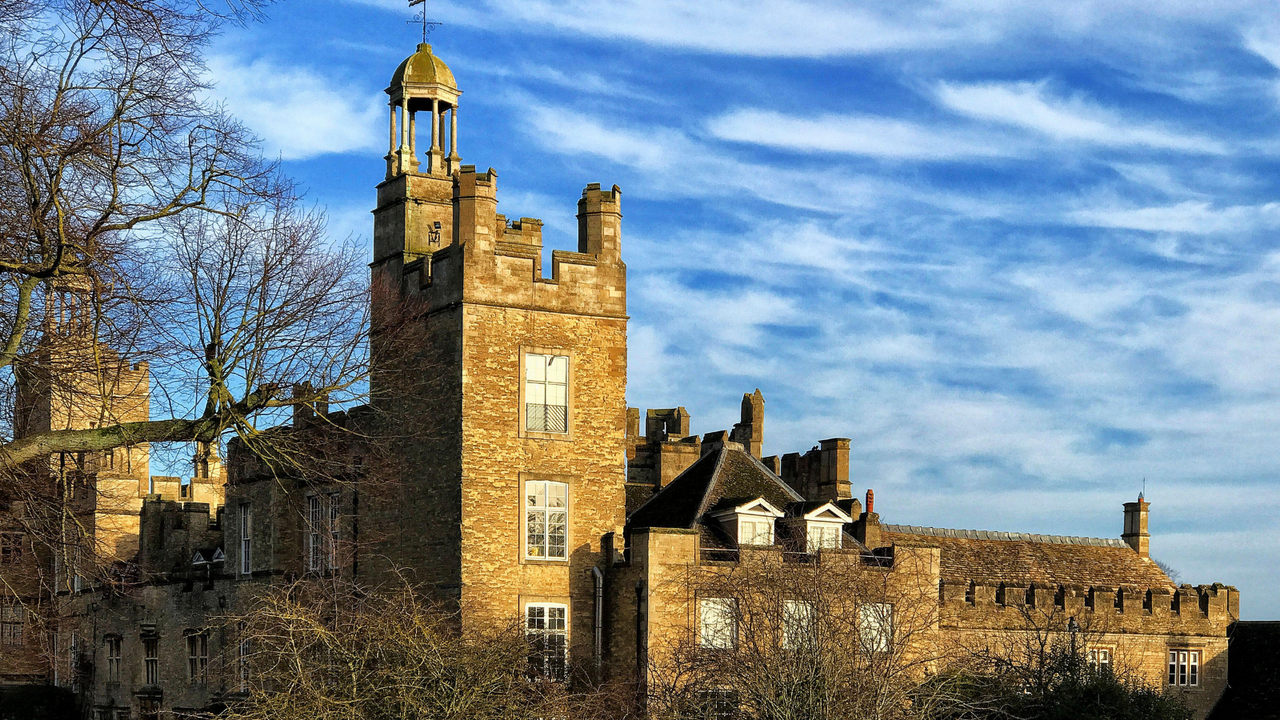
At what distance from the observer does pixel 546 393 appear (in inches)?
1305

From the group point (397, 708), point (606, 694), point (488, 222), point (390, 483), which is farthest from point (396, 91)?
point (397, 708)

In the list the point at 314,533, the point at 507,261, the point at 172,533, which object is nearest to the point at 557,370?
the point at 507,261

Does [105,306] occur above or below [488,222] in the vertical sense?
below

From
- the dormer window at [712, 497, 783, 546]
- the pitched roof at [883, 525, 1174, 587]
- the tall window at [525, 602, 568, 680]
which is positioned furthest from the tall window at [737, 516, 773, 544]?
the pitched roof at [883, 525, 1174, 587]

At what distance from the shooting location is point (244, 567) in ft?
130

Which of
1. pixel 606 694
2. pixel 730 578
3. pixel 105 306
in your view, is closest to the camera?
pixel 105 306

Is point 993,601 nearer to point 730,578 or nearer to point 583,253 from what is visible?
point 730,578

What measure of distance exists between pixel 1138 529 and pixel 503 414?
2634 cm

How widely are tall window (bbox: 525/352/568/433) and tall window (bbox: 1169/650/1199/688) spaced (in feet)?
67.2

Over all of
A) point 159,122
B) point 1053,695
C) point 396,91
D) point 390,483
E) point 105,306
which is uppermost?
point 396,91

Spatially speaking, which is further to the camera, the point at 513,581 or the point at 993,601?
the point at 993,601

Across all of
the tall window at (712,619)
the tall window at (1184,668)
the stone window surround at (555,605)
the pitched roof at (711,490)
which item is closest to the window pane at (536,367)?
the pitched roof at (711,490)

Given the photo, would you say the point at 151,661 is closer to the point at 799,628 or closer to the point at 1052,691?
the point at 799,628

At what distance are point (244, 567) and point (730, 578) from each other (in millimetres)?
15307
